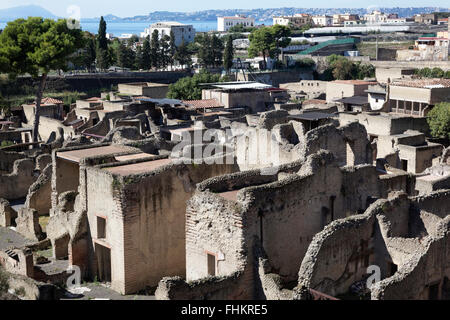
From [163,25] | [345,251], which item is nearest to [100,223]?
[345,251]

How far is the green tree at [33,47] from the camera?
37406mm

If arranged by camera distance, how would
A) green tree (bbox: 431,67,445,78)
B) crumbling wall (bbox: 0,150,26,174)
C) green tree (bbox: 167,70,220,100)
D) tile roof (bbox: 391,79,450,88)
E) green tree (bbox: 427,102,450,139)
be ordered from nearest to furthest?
crumbling wall (bbox: 0,150,26,174) → green tree (bbox: 427,102,450,139) → tile roof (bbox: 391,79,450,88) → green tree (bbox: 167,70,220,100) → green tree (bbox: 431,67,445,78)

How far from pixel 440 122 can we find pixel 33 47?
2354cm

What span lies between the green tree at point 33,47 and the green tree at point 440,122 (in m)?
21.3

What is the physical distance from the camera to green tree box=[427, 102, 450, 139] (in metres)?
35.9

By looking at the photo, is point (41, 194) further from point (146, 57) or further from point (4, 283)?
point (146, 57)

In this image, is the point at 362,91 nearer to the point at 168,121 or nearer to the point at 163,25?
the point at 168,121


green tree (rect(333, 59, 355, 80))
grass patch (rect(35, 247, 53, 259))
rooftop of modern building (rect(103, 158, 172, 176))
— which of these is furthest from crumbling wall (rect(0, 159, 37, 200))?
green tree (rect(333, 59, 355, 80))

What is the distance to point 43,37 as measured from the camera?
3788cm

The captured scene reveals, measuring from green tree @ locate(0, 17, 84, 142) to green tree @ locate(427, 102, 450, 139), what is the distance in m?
21.3

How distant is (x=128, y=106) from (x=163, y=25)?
108 metres

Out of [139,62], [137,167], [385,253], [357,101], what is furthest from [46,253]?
[139,62]

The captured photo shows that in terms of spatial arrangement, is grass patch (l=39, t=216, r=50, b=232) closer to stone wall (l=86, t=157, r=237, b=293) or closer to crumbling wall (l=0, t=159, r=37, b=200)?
crumbling wall (l=0, t=159, r=37, b=200)

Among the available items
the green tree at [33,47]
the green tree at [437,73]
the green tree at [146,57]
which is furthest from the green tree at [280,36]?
the green tree at [33,47]
